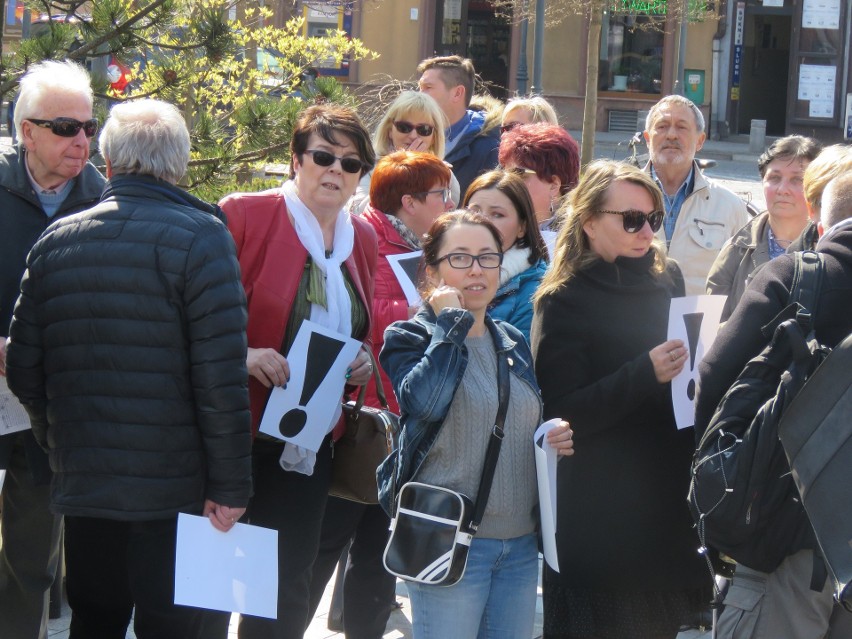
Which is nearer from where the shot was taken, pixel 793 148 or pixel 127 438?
pixel 127 438

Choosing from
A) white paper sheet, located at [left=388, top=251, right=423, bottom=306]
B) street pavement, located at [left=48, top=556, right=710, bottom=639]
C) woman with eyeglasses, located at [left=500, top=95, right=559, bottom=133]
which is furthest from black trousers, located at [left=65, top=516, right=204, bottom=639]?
woman with eyeglasses, located at [left=500, top=95, right=559, bottom=133]

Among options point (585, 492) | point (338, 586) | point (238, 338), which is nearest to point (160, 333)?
point (238, 338)

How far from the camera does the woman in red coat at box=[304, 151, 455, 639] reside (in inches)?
160

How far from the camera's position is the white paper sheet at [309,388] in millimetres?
3586

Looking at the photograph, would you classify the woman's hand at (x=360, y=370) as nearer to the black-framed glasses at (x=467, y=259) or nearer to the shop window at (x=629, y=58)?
the black-framed glasses at (x=467, y=259)

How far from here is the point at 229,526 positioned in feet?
10.8

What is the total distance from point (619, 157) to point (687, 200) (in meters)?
17.3

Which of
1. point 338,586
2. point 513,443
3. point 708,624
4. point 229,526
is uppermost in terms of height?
point 513,443

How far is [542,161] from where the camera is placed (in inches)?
183

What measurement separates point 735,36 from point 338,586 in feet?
76.4

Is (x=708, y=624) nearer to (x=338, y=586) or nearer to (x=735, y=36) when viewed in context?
(x=338, y=586)

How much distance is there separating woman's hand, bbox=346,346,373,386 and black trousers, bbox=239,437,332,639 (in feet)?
1.01

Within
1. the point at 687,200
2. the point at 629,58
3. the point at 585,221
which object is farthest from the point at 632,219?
the point at 629,58

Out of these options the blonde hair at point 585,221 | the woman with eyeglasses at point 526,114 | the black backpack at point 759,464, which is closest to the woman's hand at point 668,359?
the blonde hair at point 585,221
